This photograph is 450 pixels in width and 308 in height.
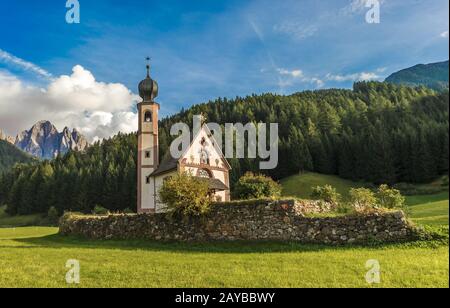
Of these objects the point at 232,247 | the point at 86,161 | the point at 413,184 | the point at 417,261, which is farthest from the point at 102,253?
the point at 86,161

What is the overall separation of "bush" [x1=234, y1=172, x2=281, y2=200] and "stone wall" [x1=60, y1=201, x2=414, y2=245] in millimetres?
13452

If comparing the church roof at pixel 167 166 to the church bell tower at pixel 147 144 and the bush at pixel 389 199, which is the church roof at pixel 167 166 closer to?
the church bell tower at pixel 147 144

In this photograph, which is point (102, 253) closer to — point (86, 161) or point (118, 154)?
point (118, 154)

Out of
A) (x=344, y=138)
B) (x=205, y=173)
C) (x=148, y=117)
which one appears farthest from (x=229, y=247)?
(x=344, y=138)

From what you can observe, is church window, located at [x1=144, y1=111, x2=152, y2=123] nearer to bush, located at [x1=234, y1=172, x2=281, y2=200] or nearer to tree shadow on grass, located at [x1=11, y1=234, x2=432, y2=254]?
bush, located at [x1=234, y1=172, x2=281, y2=200]

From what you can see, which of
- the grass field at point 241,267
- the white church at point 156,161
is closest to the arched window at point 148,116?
the white church at point 156,161

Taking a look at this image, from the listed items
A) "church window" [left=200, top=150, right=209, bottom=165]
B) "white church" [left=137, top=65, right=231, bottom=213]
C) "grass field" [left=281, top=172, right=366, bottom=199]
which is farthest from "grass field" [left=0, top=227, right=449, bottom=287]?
"grass field" [left=281, top=172, right=366, bottom=199]

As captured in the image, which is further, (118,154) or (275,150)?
(118,154)

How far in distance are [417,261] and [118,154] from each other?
11542cm

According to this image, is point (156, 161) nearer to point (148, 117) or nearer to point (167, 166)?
point (167, 166)

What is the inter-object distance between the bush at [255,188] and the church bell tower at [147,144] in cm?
1502

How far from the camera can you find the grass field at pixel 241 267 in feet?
37.8

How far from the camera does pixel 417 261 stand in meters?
13.6

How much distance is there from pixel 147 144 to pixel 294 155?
5147 cm
